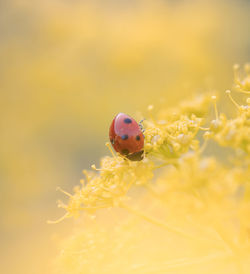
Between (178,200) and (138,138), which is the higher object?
(138,138)

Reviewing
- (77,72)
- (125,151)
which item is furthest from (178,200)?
(77,72)

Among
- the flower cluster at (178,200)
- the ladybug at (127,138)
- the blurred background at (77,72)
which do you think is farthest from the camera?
the blurred background at (77,72)

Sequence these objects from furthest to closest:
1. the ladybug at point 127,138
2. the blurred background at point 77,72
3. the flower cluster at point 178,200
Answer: the blurred background at point 77,72
the ladybug at point 127,138
the flower cluster at point 178,200

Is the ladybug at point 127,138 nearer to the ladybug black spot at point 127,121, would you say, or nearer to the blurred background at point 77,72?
the ladybug black spot at point 127,121

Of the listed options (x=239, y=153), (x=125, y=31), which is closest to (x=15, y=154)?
(x=125, y=31)

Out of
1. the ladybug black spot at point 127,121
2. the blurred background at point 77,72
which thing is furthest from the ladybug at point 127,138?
the blurred background at point 77,72

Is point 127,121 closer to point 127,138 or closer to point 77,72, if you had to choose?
point 127,138

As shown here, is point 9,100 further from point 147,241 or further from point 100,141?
point 147,241
